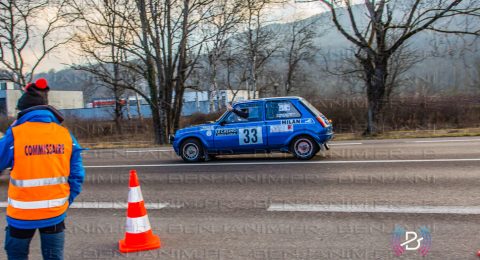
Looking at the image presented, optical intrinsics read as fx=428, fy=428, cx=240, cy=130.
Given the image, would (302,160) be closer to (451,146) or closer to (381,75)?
(451,146)

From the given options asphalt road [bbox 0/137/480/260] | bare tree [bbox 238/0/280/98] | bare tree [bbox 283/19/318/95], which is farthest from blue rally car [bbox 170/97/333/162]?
bare tree [bbox 283/19/318/95]

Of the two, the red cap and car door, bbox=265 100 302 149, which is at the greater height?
the red cap

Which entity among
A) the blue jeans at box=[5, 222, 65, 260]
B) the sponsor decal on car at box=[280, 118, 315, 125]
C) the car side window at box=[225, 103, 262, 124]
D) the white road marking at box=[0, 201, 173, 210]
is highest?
the car side window at box=[225, 103, 262, 124]

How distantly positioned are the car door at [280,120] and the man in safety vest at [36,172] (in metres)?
8.16

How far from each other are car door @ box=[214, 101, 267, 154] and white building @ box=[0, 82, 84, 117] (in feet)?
198

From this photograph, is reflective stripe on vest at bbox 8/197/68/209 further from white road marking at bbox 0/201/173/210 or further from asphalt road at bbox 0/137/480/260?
white road marking at bbox 0/201/173/210

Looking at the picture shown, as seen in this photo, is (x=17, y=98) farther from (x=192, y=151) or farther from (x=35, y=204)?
(x=35, y=204)

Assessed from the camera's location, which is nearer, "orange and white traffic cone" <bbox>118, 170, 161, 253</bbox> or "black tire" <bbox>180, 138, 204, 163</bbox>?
"orange and white traffic cone" <bbox>118, 170, 161, 253</bbox>

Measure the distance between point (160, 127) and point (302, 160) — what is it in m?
13.7

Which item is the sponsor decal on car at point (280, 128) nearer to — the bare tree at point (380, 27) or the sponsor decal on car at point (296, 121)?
the sponsor decal on car at point (296, 121)

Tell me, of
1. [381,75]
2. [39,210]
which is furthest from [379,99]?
[39,210]

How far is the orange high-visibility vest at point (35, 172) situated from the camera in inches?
127

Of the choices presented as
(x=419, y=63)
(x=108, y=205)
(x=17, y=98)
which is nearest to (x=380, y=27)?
(x=108, y=205)

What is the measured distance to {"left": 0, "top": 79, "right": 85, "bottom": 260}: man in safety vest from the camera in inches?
127
